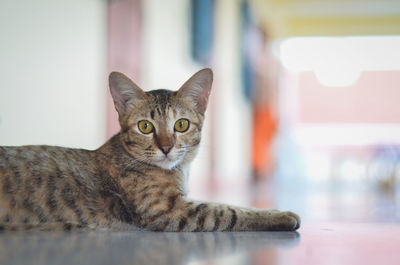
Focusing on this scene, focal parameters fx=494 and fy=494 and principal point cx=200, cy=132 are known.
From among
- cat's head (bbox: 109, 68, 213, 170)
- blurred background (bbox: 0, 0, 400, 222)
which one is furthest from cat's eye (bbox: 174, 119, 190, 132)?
blurred background (bbox: 0, 0, 400, 222)

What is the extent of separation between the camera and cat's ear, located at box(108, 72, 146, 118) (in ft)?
5.16

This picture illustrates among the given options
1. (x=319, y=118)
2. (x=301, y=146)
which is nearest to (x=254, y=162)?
(x=301, y=146)

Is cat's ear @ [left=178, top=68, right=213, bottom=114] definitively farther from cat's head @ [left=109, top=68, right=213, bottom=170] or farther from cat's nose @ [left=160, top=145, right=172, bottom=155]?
cat's nose @ [left=160, top=145, right=172, bottom=155]

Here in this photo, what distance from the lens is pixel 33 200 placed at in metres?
1.44

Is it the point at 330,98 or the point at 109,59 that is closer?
the point at 109,59

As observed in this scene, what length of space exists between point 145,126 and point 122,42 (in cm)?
155

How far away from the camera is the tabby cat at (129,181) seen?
1452mm

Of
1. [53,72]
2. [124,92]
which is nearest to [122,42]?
[53,72]

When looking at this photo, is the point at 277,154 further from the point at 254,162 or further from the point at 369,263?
the point at 369,263

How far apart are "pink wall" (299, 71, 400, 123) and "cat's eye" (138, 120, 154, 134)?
1101 centimetres

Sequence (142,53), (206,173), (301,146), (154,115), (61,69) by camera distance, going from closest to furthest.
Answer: (154,115) < (61,69) < (142,53) < (206,173) < (301,146)

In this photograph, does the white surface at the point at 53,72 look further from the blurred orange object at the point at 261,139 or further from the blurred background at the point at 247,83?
the blurred orange object at the point at 261,139

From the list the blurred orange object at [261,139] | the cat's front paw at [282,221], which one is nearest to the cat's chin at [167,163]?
the cat's front paw at [282,221]

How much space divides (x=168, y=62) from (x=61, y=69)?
170 cm
